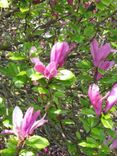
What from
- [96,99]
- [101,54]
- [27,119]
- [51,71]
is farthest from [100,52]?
[27,119]

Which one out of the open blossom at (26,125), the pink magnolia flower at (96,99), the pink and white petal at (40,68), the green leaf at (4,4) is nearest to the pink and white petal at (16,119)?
the open blossom at (26,125)

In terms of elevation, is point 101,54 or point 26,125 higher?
point 101,54

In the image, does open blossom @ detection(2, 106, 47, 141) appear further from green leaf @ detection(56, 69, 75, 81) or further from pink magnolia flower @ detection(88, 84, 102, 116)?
pink magnolia flower @ detection(88, 84, 102, 116)

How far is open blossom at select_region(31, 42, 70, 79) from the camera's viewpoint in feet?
5.60

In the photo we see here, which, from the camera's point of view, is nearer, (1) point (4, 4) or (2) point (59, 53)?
(1) point (4, 4)

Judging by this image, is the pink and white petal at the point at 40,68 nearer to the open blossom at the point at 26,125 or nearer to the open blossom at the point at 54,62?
the open blossom at the point at 54,62

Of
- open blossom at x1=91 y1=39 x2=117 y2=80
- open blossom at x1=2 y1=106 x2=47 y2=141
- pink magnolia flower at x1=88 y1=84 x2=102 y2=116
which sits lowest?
open blossom at x1=2 y1=106 x2=47 y2=141

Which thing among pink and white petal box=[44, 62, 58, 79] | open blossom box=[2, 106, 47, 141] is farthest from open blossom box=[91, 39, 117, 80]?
open blossom box=[2, 106, 47, 141]

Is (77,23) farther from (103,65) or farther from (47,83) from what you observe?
(47,83)

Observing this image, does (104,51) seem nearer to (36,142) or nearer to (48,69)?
(48,69)

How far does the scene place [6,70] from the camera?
1.90 metres

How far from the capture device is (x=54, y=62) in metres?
1.72

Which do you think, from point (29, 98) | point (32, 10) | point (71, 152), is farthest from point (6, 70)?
point (32, 10)

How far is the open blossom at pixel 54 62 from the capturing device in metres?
1.71
